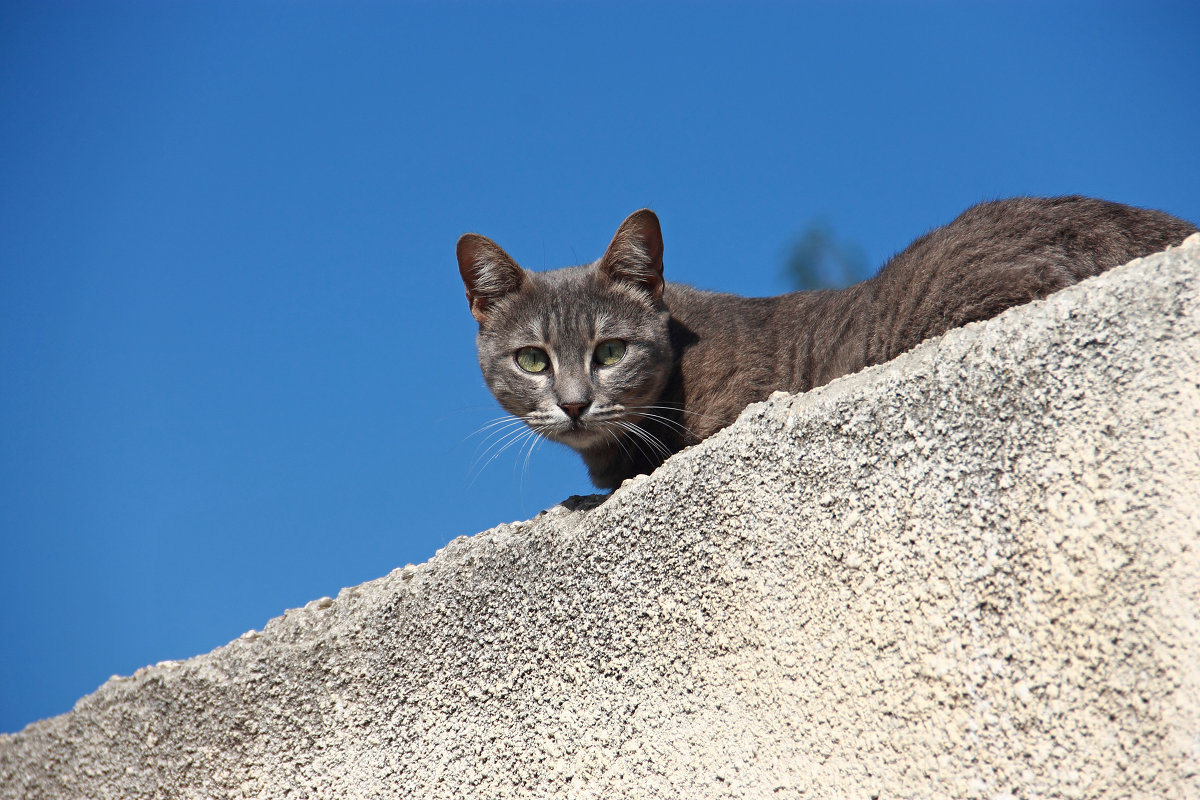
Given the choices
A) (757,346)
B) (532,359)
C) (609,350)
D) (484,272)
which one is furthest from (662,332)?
(484,272)

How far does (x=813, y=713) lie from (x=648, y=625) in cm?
43

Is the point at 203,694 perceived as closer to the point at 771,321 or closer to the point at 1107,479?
the point at 771,321

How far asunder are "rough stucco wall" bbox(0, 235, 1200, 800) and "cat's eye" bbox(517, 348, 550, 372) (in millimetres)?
721

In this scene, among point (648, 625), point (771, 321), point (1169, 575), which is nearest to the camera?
point (1169, 575)

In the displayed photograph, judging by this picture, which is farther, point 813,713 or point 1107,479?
point 813,713

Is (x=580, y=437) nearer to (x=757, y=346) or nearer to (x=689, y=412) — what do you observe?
(x=689, y=412)

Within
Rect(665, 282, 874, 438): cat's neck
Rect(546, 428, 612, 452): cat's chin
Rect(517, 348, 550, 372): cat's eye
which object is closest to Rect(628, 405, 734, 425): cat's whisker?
Rect(665, 282, 874, 438): cat's neck

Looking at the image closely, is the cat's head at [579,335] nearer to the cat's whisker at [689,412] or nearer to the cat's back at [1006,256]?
the cat's whisker at [689,412]

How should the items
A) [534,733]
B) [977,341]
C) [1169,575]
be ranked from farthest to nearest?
1. [534,733]
2. [977,341]
3. [1169,575]

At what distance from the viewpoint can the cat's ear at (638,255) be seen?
3230 mm

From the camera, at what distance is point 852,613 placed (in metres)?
1.78

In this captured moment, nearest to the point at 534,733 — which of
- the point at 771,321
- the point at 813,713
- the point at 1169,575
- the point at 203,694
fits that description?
the point at 813,713

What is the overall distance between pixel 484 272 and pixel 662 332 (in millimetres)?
687

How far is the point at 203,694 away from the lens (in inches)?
113
